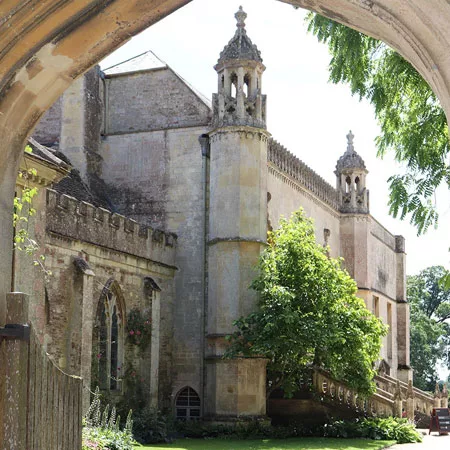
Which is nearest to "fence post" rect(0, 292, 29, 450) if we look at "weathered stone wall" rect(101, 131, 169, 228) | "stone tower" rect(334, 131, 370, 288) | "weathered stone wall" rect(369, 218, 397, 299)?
"weathered stone wall" rect(101, 131, 169, 228)

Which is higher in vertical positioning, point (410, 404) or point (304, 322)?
point (304, 322)

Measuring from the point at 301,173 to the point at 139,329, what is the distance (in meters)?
11.0

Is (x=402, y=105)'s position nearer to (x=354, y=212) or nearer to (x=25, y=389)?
(x=25, y=389)

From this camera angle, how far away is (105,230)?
21703 millimetres

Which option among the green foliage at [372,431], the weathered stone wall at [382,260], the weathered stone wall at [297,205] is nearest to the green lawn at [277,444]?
the green foliage at [372,431]

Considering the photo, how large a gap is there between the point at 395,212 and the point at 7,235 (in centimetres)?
413

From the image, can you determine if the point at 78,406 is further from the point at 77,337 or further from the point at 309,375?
the point at 309,375

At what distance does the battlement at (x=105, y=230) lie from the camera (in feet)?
64.4

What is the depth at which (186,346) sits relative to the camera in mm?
24891

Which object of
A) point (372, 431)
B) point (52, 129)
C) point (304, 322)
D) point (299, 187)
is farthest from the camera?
point (299, 187)

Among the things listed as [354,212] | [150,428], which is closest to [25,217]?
[150,428]

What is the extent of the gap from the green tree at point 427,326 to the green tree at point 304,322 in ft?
119

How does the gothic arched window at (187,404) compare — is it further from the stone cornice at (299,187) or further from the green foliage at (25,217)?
the green foliage at (25,217)

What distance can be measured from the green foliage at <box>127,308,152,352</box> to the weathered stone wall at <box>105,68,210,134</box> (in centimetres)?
621
